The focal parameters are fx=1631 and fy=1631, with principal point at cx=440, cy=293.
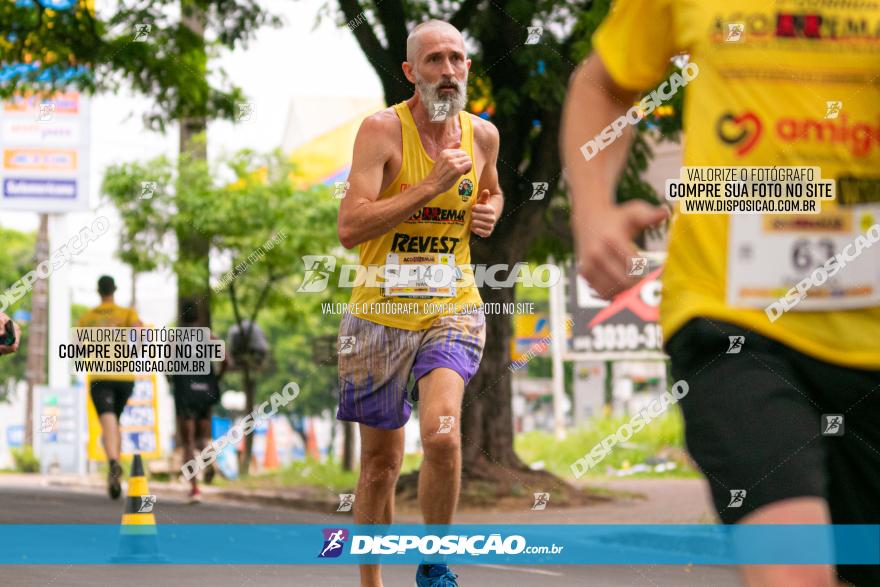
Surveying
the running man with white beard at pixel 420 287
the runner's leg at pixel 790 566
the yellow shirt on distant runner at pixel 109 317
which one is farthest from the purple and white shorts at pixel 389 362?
the yellow shirt on distant runner at pixel 109 317

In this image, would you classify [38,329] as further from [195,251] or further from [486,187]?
[486,187]

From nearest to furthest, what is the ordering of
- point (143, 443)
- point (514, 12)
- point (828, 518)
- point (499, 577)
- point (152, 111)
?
point (828, 518) → point (499, 577) → point (514, 12) → point (152, 111) → point (143, 443)

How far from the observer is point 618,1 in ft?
9.75

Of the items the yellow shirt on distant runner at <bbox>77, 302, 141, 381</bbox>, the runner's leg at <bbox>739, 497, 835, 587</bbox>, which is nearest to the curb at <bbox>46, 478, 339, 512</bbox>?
the yellow shirt on distant runner at <bbox>77, 302, 141, 381</bbox>

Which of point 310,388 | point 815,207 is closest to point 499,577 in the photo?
point 815,207

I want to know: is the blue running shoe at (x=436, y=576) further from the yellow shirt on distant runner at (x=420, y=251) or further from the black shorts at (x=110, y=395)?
the black shorts at (x=110, y=395)

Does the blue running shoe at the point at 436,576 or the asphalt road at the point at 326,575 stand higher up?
the blue running shoe at the point at 436,576

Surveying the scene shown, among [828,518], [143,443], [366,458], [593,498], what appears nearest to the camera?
[828,518]

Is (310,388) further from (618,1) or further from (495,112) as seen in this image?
(618,1)

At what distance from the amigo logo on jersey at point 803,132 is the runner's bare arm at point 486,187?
2.93m

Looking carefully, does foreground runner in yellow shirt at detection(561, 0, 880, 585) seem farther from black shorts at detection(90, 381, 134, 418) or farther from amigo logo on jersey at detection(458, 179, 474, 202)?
black shorts at detection(90, 381, 134, 418)

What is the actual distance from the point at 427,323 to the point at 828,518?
10.5 ft

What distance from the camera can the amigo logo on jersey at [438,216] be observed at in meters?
5.71

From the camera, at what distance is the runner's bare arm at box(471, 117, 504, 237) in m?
5.77
